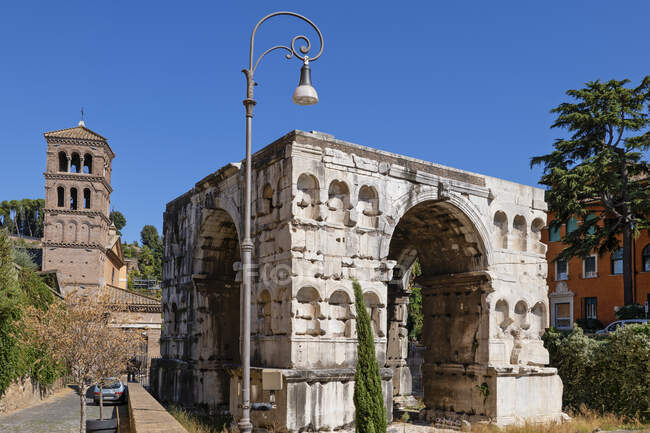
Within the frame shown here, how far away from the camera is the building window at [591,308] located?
3300 cm

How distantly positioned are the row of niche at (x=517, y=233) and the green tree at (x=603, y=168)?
421 inches

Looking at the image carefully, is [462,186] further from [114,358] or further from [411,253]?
[114,358]

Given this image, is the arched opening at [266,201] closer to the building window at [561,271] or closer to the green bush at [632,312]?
the green bush at [632,312]

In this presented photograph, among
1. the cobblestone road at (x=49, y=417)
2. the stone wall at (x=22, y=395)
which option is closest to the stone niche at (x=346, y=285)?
the cobblestone road at (x=49, y=417)

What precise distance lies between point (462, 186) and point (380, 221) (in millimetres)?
2971

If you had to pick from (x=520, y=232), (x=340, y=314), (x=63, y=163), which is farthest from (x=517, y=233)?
(x=63, y=163)

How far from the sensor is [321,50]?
10.6 meters

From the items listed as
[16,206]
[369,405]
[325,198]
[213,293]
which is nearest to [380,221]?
[325,198]

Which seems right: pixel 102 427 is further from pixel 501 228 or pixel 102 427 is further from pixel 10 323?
pixel 501 228

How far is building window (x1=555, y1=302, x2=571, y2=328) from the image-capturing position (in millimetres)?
34562

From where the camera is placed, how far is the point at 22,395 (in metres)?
22.8

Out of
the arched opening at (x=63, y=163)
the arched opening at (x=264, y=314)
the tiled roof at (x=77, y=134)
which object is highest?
the tiled roof at (x=77, y=134)

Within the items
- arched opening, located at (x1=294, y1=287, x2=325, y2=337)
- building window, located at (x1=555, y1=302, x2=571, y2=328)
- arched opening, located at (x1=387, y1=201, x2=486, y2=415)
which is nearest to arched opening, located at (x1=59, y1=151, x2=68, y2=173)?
arched opening, located at (x1=387, y1=201, x2=486, y2=415)

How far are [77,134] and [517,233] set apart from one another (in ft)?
118
